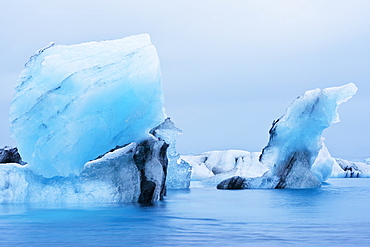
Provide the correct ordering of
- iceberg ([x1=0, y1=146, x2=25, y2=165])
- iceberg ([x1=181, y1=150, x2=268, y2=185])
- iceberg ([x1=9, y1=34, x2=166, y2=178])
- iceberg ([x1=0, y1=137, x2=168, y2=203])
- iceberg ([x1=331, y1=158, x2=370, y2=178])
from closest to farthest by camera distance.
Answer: iceberg ([x1=9, y1=34, x2=166, y2=178]) → iceberg ([x1=0, y1=137, x2=168, y2=203]) → iceberg ([x1=0, y1=146, x2=25, y2=165]) → iceberg ([x1=181, y1=150, x2=268, y2=185]) → iceberg ([x1=331, y1=158, x2=370, y2=178])

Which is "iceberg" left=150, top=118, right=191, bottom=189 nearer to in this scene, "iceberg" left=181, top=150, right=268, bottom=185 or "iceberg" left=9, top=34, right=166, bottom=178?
"iceberg" left=9, top=34, right=166, bottom=178

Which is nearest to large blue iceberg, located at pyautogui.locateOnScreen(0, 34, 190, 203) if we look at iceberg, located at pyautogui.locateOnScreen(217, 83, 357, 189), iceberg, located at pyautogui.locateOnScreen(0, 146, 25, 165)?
iceberg, located at pyautogui.locateOnScreen(0, 146, 25, 165)

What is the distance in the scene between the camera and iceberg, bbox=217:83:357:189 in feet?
66.4

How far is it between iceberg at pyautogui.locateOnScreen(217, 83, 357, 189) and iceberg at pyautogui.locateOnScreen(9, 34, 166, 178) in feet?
30.5

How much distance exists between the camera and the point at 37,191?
12.4m

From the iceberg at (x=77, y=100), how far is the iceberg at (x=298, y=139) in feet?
30.5

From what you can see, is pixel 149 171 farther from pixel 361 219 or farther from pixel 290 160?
pixel 290 160

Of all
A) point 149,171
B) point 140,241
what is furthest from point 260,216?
point 140,241

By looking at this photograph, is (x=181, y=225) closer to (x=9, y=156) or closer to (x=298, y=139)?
(x=9, y=156)

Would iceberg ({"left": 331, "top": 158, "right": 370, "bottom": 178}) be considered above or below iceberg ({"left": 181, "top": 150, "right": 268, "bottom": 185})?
below

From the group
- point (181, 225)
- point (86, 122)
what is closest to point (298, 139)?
point (86, 122)

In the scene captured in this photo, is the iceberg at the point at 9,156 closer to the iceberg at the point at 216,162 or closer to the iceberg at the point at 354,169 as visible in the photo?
the iceberg at the point at 216,162

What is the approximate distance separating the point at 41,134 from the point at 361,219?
6.67 metres

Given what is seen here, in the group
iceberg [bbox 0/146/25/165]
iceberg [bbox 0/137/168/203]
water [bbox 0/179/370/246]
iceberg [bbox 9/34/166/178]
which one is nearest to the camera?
→ water [bbox 0/179/370/246]
